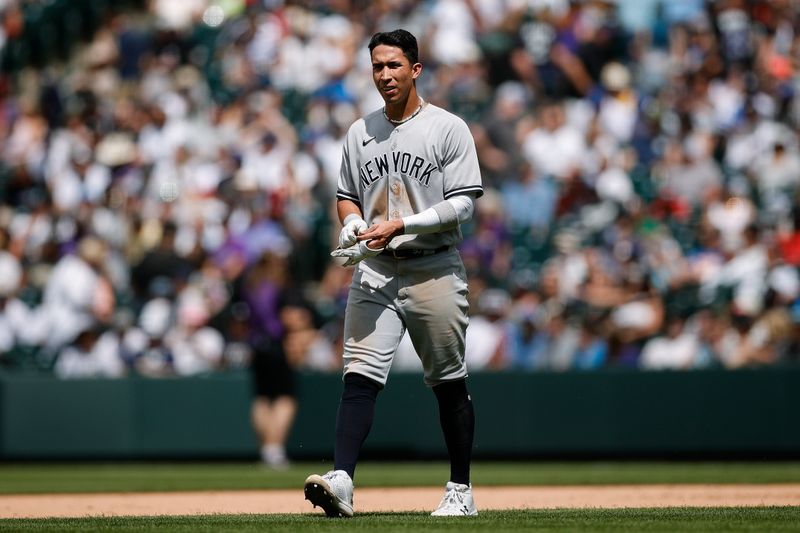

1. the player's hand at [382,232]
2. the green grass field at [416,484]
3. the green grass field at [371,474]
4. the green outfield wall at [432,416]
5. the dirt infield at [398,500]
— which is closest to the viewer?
the green grass field at [416,484]

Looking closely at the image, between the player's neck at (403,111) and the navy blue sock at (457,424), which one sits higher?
the player's neck at (403,111)

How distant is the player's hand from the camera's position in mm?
6469

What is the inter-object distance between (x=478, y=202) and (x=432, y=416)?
259 centimetres

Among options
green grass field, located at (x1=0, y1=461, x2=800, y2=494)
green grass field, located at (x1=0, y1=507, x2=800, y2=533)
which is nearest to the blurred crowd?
green grass field, located at (x1=0, y1=461, x2=800, y2=494)

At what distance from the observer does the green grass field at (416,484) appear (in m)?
6.24

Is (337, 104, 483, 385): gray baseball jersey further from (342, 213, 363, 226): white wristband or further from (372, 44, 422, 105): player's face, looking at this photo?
(372, 44, 422, 105): player's face

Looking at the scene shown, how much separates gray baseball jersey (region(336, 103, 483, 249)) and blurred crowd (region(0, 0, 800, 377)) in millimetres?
7063

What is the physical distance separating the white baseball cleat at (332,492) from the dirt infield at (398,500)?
1.17 metres

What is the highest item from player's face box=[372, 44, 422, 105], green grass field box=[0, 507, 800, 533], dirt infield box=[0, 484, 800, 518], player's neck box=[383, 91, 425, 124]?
player's face box=[372, 44, 422, 105]

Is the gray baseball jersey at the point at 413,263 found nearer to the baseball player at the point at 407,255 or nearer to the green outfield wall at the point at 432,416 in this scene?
the baseball player at the point at 407,255

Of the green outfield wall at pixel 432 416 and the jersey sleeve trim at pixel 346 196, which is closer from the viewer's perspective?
the jersey sleeve trim at pixel 346 196


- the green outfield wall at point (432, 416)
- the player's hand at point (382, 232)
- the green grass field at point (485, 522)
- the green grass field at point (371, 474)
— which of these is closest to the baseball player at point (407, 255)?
the player's hand at point (382, 232)

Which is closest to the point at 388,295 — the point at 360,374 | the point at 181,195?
the point at 360,374

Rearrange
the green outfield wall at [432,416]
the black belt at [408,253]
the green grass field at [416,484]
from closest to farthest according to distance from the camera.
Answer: the green grass field at [416,484]
the black belt at [408,253]
the green outfield wall at [432,416]
